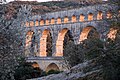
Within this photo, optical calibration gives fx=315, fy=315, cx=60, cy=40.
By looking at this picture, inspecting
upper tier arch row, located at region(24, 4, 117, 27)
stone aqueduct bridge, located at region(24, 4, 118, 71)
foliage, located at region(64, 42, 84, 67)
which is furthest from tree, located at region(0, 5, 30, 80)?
stone aqueduct bridge, located at region(24, 4, 118, 71)

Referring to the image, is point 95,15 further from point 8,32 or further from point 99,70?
point 8,32

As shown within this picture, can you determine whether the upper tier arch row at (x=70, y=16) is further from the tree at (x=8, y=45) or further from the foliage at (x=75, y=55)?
the tree at (x=8, y=45)

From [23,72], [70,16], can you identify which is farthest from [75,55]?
[70,16]

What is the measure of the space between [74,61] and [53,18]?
19.7 meters

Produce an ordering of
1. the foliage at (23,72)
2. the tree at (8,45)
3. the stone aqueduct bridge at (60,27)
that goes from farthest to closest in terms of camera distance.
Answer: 1. the stone aqueduct bridge at (60,27)
2. the foliage at (23,72)
3. the tree at (8,45)

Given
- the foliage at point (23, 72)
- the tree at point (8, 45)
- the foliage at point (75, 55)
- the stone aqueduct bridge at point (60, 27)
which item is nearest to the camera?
the tree at point (8, 45)

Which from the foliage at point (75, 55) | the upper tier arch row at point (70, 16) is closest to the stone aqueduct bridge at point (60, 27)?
the upper tier arch row at point (70, 16)

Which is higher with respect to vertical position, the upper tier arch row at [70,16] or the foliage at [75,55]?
the upper tier arch row at [70,16]

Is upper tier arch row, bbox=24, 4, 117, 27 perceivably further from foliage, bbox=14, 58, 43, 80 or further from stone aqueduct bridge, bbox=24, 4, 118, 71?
foliage, bbox=14, 58, 43, 80

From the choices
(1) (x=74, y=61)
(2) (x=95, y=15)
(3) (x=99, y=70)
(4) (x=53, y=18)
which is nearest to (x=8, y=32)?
(3) (x=99, y=70)

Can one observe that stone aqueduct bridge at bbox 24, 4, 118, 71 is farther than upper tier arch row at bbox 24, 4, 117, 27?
Yes

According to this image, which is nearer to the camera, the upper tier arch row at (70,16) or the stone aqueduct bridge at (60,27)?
the upper tier arch row at (70,16)

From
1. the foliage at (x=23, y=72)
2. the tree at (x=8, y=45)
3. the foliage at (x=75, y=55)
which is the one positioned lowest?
the foliage at (x=23, y=72)

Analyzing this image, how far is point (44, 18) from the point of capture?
1799 inches
